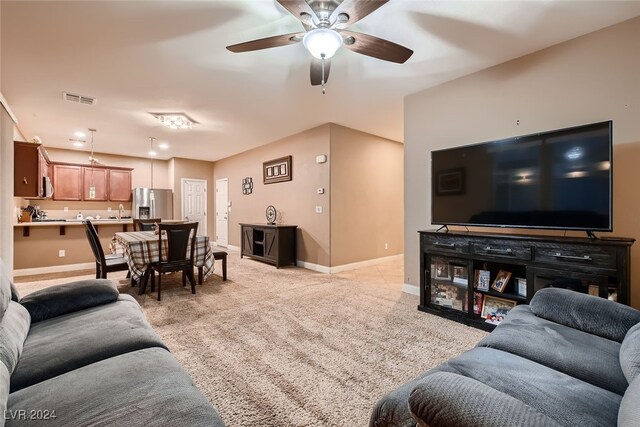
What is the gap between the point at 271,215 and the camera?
630 cm

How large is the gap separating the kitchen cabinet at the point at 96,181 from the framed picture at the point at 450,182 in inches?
286

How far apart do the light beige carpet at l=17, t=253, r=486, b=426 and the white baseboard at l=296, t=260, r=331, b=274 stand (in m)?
0.80

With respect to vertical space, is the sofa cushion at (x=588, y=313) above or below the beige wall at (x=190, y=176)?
below

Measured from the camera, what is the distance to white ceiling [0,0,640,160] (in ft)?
7.34

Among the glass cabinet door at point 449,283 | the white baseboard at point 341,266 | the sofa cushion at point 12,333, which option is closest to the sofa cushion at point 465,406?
the sofa cushion at point 12,333

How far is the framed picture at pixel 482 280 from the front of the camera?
274 cm

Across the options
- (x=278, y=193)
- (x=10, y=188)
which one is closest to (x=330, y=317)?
(x=278, y=193)

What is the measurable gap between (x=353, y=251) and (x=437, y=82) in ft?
10.0

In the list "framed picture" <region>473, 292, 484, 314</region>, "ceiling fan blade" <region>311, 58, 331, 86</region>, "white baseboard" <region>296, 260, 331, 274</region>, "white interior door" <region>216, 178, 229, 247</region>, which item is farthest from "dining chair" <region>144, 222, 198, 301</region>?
"white interior door" <region>216, 178, 229, 247</region>

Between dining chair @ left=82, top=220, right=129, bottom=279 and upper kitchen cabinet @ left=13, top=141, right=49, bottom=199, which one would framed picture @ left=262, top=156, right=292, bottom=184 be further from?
upper kitchen cabinet @ left=13, top=141, right=49, bottom=199

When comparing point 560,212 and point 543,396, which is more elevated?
point 560,212

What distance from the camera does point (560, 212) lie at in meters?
2.40

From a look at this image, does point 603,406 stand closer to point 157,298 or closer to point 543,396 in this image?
point 543,396

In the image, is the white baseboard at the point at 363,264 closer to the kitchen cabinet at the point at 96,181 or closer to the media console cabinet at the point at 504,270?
the media console cabinet at the point at 504,270
